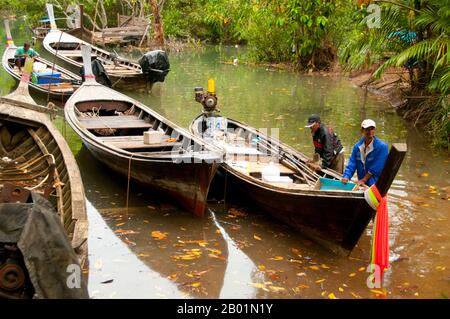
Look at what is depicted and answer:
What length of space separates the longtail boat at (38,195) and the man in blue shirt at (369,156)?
355 cm

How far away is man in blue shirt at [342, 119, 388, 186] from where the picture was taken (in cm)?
669

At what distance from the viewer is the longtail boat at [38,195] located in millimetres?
3895

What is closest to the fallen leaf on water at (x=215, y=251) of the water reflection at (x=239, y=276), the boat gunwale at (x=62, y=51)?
the water reflection at (x=239, y=276)

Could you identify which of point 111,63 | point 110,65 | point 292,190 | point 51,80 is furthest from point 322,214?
point 111,63

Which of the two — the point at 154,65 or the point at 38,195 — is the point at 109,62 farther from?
the point at 38,195

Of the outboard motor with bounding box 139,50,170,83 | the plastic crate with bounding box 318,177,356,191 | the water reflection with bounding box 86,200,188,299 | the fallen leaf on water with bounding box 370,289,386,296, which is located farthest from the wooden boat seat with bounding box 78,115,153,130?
the outboard motor with bounding box 139,50,170,83

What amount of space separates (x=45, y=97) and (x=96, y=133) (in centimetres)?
578

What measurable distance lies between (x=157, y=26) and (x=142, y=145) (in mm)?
21394

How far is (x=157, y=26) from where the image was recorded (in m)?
29.1

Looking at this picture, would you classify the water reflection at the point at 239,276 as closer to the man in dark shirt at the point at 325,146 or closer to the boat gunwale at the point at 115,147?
the boat gunwale at the point at 115,147
